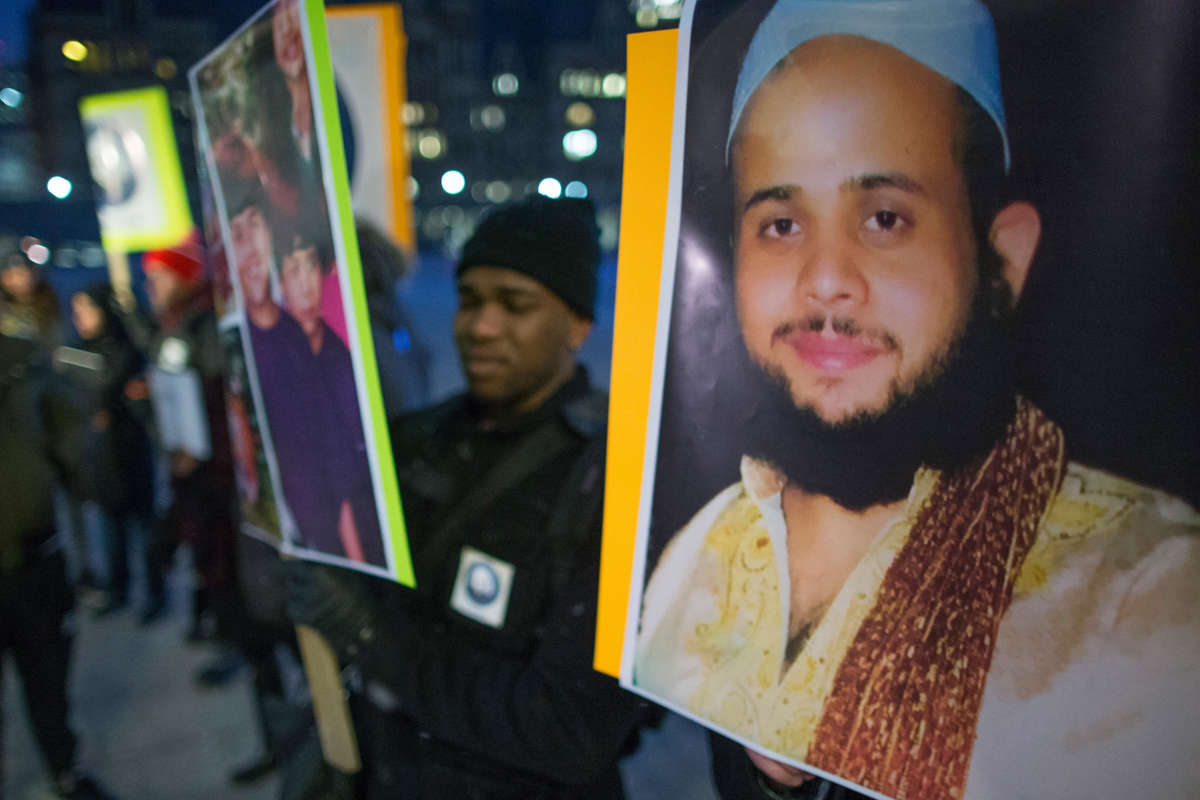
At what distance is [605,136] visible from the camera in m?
32.7

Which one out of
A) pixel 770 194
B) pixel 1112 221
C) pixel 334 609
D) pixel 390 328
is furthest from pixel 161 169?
pixel 1112 221

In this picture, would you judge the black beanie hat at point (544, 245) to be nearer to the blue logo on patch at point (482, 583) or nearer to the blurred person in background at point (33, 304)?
the blue logo on patch at point (482, 583)

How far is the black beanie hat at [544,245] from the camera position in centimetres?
138

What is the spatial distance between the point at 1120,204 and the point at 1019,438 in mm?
163

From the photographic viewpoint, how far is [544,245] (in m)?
1.38

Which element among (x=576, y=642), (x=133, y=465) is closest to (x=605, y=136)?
(x=133, y=465)

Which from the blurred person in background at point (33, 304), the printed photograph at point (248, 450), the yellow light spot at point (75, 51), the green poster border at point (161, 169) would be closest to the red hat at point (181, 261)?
the green poster border at point (161, 169)

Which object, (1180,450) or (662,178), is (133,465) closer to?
(662,178)

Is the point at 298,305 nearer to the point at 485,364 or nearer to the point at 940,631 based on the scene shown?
the point at 485,364

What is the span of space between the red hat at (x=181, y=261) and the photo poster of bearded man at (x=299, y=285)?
78.4 inches

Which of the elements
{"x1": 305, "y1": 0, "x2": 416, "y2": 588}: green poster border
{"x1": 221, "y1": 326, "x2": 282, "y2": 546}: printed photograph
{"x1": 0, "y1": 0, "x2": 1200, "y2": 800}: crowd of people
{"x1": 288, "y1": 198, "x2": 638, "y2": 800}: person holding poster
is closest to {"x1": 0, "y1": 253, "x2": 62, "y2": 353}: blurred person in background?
{"x1": 221, "y1": 326, "x2": 282, "y2": 546}: printed photograph

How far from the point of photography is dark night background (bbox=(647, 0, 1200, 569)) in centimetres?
43

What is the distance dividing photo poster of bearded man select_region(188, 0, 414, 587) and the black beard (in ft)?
1.65

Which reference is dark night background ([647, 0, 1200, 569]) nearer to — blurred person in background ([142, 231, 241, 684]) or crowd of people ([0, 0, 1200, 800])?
crowd of people ([0, 0, 1200, 800])
